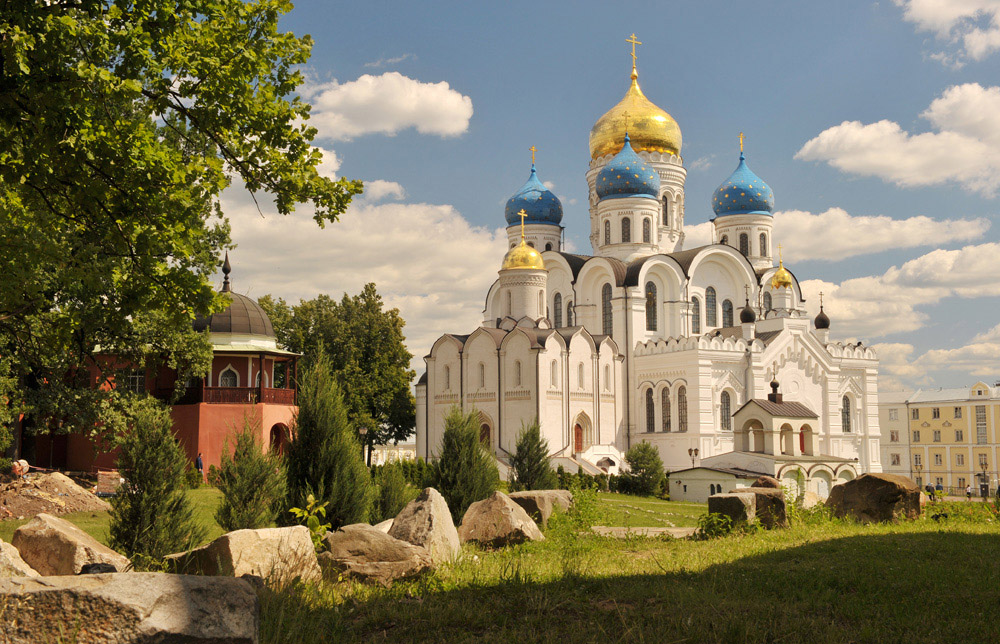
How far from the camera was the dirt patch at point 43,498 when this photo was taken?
14.5m

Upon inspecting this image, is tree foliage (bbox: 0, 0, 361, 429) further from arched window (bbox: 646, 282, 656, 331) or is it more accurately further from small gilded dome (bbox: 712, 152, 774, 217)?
small gilded dome (bbox: 712, 152, 774, 217)

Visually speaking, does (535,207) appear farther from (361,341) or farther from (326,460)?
(326,460)

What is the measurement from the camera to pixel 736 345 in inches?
1374

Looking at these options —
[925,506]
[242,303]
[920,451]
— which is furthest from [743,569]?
[920,451]

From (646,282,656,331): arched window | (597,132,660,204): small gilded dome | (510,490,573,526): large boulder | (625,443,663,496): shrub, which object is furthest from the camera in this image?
(597,132,660,204): small gilded dome

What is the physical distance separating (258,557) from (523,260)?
99.6 feet

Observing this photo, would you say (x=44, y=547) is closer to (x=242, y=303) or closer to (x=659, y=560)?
(x=659, y=560)

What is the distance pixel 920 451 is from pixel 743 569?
168 feet

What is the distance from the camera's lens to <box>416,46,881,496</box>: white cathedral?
32562 millimetres

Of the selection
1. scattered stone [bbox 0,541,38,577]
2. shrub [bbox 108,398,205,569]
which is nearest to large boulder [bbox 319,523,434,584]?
scattered stone [bbox 0,541,38,577]

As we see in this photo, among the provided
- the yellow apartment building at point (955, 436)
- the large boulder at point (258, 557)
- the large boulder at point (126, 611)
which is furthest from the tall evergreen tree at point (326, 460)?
the yellow apartment building at point (955, 436)

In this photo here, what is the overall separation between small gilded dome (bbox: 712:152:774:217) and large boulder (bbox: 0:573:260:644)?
42.0m

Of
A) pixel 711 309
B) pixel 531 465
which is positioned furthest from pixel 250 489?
pixel 711 309

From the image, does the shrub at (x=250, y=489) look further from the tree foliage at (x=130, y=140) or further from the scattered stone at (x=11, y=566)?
the scattered stone at (x=11, y=566)
